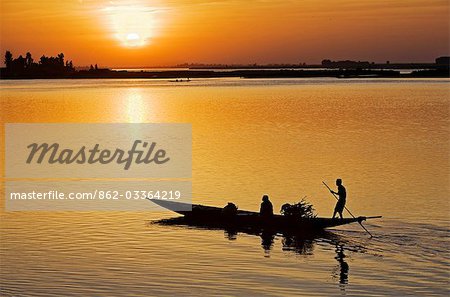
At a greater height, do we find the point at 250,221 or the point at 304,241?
the point at 250,221

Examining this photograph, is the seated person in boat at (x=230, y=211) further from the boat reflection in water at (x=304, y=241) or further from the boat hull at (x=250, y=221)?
the boat reflection in water at (x=304, y=241)

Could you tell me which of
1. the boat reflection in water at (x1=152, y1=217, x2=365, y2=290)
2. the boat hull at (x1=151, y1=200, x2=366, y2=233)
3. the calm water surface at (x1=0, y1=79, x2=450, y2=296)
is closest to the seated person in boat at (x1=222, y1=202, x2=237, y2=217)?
the boat hull at (x1=151, y1=200, x2=366, y2=233)

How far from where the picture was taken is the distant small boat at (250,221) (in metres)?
28.3

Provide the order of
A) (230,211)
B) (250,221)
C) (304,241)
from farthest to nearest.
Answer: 1. (230,211)
2. (250,221)
3. (304,241)

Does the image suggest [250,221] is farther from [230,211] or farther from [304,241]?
[304,241]

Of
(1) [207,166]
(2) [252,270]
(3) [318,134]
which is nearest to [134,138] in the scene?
(3) [318,134]

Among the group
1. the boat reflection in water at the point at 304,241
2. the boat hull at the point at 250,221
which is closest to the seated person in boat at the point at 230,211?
the boat hull at the point at 250,221

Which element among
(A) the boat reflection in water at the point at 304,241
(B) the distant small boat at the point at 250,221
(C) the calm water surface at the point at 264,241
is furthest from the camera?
(B) the distant small boat at the point at 250,221

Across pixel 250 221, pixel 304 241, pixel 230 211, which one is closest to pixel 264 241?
pixel 304 241

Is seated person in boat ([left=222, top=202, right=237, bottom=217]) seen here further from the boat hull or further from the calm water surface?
the calm water surface

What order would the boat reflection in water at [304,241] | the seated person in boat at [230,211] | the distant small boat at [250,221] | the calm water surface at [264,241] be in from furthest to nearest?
the seated person in boat at [230,211]
the distant small boat at [250,221]
the boat reflection in water at [304,241]
the calm water surface at [264,241]

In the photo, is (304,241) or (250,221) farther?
(250,221)

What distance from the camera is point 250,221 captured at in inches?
1153

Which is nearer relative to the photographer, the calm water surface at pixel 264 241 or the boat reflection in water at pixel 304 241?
the calm water surface at pixel 264 241
